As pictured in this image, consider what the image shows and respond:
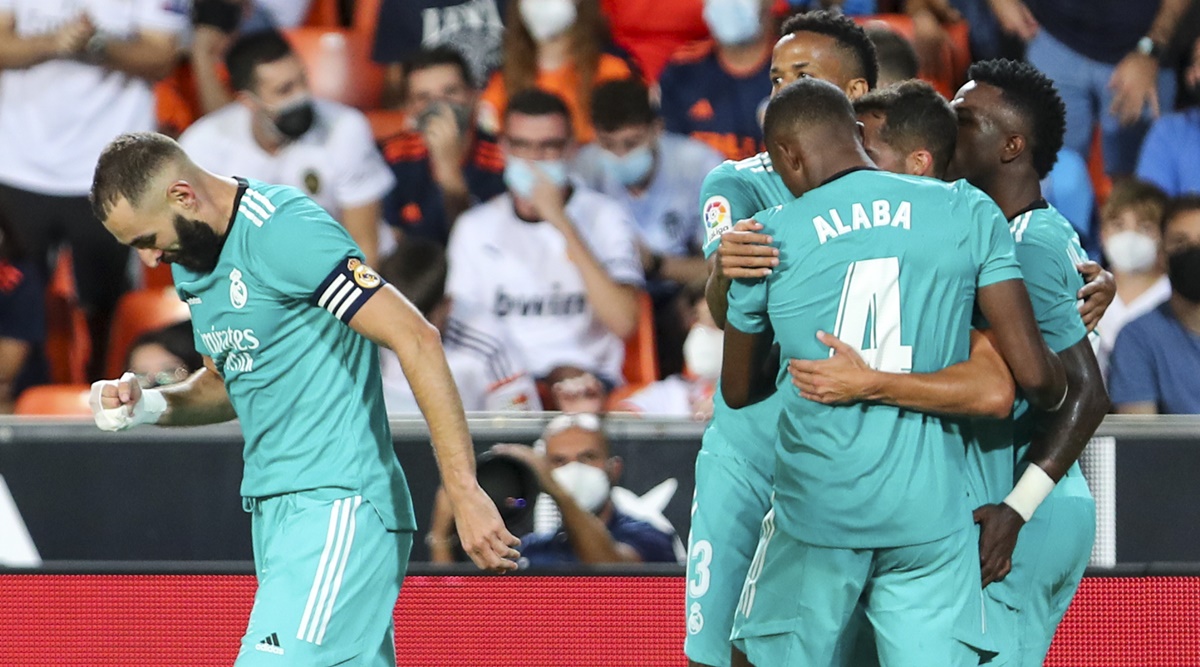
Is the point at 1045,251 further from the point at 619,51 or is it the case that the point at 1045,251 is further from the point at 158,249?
the point at 619,51

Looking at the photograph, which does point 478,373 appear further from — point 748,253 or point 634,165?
point 748,253

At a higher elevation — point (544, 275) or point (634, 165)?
point (634, 165)

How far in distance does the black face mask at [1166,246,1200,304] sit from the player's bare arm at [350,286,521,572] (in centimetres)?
424

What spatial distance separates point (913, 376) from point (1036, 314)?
424 mm

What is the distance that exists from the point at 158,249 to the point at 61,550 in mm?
1874

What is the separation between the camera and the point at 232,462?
4.64 metres

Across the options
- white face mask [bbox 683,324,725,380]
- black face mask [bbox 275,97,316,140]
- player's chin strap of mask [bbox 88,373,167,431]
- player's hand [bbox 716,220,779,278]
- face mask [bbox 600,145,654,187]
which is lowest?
white face mask [bbox 683,324,725,380]

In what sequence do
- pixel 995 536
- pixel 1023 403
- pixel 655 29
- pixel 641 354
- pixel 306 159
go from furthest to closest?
pixel 655 29
pixel 306 159
pixel 641 354
pixel 1023 403
pixel 995 536

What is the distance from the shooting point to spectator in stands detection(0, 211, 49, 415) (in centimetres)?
625

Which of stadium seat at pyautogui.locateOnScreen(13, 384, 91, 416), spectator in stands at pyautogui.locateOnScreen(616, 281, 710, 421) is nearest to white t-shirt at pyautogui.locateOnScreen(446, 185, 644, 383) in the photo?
spectator in stands at pyautogui.locateOnScreen(616, 281, 710, 421)

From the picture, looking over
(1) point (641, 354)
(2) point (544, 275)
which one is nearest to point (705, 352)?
(1) point (641, 354)

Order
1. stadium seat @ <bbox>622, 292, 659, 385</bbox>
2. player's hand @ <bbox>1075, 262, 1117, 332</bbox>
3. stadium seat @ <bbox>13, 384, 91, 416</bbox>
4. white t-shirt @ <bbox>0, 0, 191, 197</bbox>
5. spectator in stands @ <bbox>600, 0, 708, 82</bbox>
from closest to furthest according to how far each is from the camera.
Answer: player's hand @ <bbox>1075, 262, 1117, 332</bbox>
stadium seat @ <bbox>13, 384, 91, 416</bbox>
stadium seat @ <bbox>622, 292, 659, 385</bbox>
white t-shirt @ <bbox>0, 0, 191, 197</bbox>
spectator in stands @ <bbox>600, 0, 708, 82</bbox>

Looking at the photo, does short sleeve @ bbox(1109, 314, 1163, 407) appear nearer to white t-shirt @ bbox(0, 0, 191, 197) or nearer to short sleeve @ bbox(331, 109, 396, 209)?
short sleeve @ bbox(331, 109, 396, 209)

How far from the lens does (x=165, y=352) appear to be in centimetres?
591
